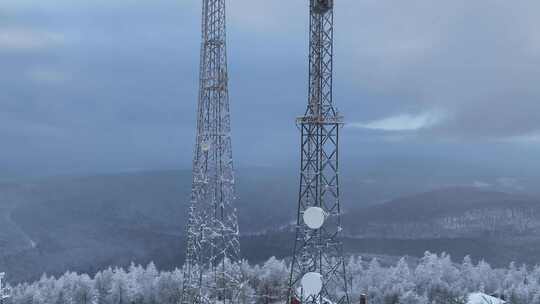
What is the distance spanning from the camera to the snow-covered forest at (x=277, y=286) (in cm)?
5803

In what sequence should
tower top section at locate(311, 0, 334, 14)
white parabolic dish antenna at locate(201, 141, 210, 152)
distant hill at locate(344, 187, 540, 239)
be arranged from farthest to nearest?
distant hill at locate(344, 187, 540, 239) → white parabolic dish antenna at locate(201, 141, 210, 152) → tower top section at locate(311, 0, 334, 14)

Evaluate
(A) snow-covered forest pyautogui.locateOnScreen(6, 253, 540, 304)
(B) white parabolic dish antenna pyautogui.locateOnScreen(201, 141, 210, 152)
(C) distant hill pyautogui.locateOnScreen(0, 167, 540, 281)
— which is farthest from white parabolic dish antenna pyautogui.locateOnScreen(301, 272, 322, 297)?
(C) distant hill pyautogui.locateOnScreen(0, 167, 540, 281)

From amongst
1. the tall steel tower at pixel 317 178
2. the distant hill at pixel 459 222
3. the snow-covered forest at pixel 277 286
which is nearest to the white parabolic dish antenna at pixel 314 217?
the tall steel tower at pixel 317 178

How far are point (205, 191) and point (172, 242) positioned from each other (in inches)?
4894

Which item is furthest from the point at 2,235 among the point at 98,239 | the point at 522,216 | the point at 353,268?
the point at 522,216

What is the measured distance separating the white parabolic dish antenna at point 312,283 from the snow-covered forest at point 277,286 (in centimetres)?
2573

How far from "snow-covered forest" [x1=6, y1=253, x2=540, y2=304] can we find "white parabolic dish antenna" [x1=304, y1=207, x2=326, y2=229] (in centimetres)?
2708

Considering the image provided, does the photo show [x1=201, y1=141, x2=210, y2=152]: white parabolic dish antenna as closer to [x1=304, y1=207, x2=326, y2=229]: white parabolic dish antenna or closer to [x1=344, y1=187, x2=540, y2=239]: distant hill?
[x1=304, y1=207, x2=326, y2=229]: white parabolic dish antenna

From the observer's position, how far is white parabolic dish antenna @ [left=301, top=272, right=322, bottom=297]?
28.6 m

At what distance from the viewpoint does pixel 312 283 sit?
28625 millimetres

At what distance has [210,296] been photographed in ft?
141

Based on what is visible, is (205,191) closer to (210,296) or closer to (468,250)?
(210,296)

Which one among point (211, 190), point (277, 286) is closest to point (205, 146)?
point (211, 190)

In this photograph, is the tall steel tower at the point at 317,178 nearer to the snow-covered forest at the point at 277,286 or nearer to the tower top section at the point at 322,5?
the tower top section at the point at 322,5
